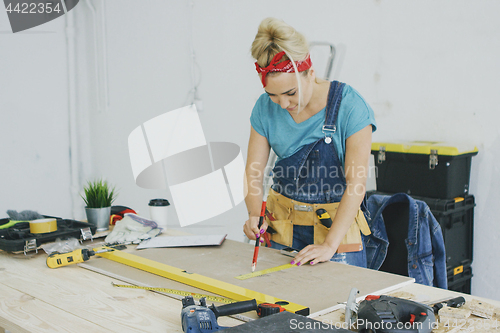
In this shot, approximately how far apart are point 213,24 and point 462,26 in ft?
6.17

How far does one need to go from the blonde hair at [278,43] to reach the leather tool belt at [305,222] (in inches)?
17.9

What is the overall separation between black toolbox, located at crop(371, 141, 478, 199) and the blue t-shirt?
77 cm

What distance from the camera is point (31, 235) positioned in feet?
5.74

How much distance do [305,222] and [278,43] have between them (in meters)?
0.67

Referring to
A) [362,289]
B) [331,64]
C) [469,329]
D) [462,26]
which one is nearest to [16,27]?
[331,64]

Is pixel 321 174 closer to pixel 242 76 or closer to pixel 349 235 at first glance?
pixel 349 235

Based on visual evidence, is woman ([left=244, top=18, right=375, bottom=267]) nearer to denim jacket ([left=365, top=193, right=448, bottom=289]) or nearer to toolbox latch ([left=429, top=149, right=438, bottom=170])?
denim jacket ([left=365, top=193, right=448, bottom=289])

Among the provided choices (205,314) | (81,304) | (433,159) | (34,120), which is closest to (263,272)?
(205,314)

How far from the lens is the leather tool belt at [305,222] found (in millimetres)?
1656

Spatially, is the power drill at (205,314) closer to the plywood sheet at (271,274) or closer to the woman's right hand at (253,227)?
the plywood sheet at (271,274)

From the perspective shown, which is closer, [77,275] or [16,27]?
[77,275]

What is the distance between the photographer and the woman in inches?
60.5

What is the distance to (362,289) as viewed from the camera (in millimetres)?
1240

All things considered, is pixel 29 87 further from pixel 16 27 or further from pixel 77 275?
pixel 77 275
